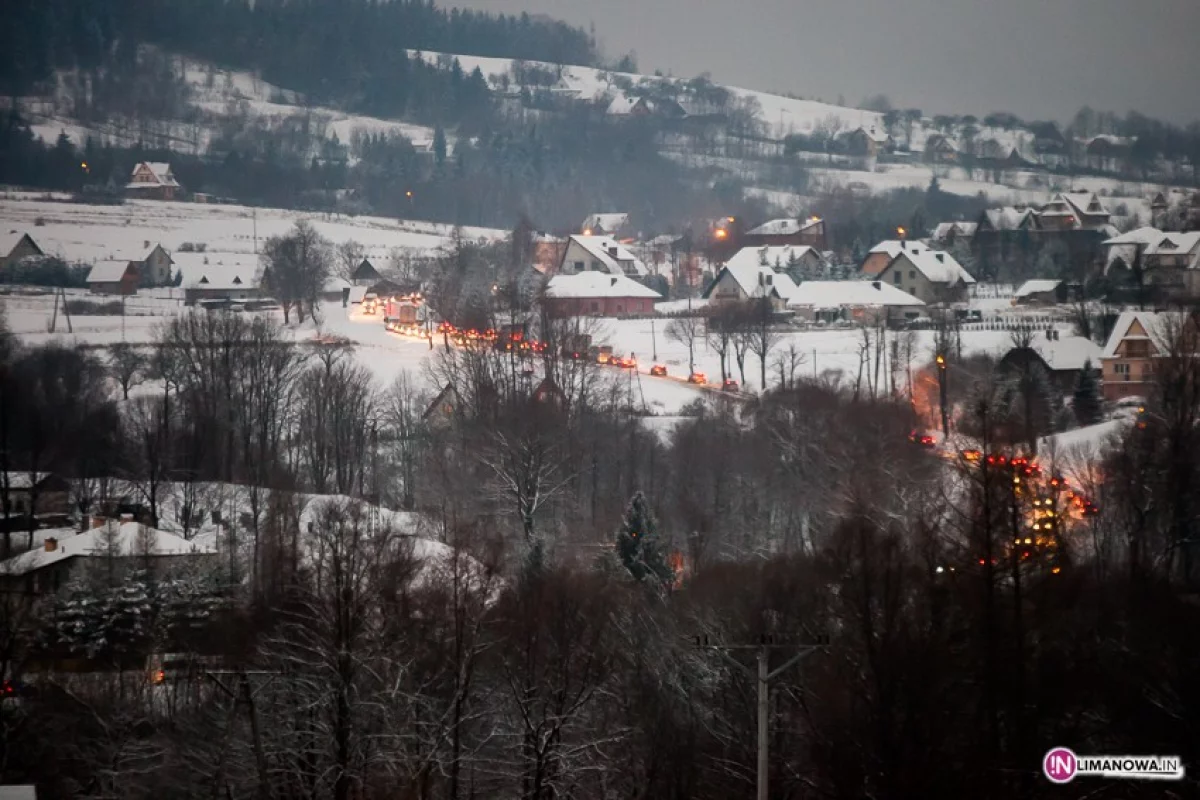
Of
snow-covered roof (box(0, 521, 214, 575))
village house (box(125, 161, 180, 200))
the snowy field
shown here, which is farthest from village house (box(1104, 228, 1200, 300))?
village house (box(125, 161, 180, 200))

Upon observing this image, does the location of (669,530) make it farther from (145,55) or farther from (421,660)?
(145,55)

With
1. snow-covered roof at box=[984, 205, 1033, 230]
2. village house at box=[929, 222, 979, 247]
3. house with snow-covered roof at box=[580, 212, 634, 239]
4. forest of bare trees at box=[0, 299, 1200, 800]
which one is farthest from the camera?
house with snow-covered roof at box=[580, 212, 634, 239]

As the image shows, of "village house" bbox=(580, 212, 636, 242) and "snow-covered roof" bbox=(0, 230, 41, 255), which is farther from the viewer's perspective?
"village house" bbox=(580, 212, 636, 242)

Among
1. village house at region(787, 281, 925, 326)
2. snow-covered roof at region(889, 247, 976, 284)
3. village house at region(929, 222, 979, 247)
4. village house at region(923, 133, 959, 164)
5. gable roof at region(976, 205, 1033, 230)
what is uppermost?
village house at region(923, 133, 959, 164)

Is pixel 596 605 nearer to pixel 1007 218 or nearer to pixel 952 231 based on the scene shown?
pixel 952 231

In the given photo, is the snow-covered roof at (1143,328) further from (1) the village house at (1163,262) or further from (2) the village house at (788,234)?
(2) the village house at (788,234)

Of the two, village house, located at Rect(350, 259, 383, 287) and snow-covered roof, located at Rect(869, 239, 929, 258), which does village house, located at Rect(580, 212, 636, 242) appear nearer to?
snow-covered roof, located at Rect(869, 239, 929, 258)

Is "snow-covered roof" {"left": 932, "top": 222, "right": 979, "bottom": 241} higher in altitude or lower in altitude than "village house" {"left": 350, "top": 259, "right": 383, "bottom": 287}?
higher

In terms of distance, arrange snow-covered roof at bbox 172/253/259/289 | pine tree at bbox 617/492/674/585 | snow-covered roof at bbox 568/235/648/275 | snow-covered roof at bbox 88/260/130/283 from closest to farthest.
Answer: pine tree at bbox 617/492/674/585, snow-covered roof at bbox 172/253/259/289, snow-covered roof at bbox 88/260/130/283, snow-covered roof at bbox 568/235/648/275

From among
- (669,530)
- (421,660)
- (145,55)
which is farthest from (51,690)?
(145,55)
